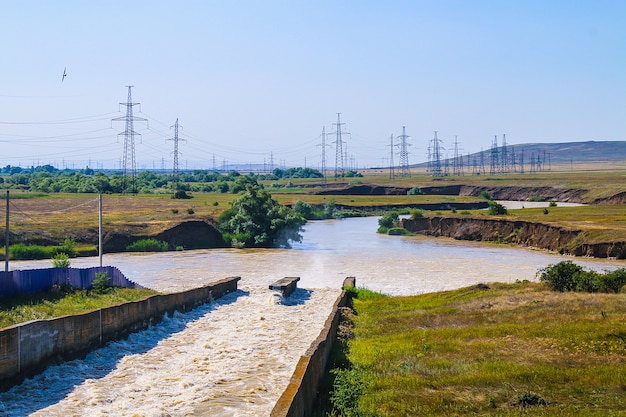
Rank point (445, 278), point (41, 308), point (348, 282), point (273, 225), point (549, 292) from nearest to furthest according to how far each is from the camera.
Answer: point (41, 308)
point (549, 292)
point (348, 282)
point (445, 278)
point (273, 225)

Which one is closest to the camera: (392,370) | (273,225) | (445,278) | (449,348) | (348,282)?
(392,370)

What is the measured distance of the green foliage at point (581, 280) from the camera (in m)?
25.3

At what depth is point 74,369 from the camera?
15.3 meters

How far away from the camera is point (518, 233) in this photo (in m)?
58.5

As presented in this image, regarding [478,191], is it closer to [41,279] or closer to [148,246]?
[148,246]

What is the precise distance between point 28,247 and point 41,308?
1119 inches

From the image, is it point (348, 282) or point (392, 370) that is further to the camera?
point (348, 282)

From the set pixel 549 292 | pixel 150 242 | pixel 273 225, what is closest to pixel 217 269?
pixel 150 242

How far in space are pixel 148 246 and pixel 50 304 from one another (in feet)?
104

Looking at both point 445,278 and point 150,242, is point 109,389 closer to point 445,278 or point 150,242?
point 445,278

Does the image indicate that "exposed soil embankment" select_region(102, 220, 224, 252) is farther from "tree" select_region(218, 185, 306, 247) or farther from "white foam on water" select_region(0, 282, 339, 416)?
"white foam on water" select_region(0, 282, 339, 416)

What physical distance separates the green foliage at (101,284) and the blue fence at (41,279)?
0.52 ft

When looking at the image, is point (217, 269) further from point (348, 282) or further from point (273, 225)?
point (273, 225)

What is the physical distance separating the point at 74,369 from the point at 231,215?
144 ft
